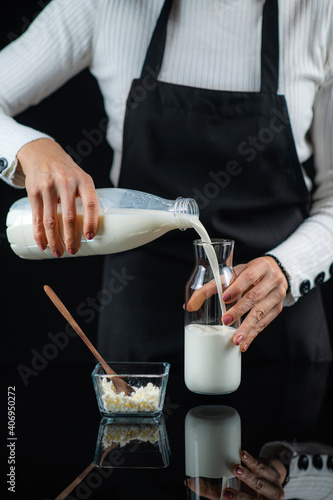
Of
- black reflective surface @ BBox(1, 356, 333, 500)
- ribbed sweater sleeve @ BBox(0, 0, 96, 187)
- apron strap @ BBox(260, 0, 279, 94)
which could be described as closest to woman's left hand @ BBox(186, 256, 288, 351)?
black reflective surface @ BBox(1, 356, 333, 500)

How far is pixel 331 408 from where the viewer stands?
106 cm

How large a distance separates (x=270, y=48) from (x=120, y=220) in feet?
2.36

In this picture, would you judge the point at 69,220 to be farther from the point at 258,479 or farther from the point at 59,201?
the point at 258,479

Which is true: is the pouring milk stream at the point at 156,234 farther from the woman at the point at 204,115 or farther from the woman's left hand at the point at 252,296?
the woman at the point at 204,115

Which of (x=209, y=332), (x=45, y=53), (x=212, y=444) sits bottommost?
(x=212, y=444)

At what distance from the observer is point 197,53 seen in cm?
150

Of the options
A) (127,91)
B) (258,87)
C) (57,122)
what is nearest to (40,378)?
(127,91)

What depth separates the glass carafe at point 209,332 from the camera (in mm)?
1085

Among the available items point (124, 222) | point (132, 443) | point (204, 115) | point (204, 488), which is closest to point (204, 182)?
point (204, 115)

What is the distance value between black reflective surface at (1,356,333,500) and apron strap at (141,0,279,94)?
729mm

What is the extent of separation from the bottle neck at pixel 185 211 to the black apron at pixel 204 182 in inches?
16.8

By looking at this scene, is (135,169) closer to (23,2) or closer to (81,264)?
(81,264)

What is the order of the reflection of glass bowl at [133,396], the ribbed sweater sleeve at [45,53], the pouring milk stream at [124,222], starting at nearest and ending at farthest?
1. the reflection of glass bowl at [133,396]
2. the pouring milk stream at [124,222]
3. the ribbed sweater sleeve at [45,53]

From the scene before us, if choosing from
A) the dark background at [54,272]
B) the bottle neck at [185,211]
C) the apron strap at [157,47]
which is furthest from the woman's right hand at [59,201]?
the dark background at [54,272]
